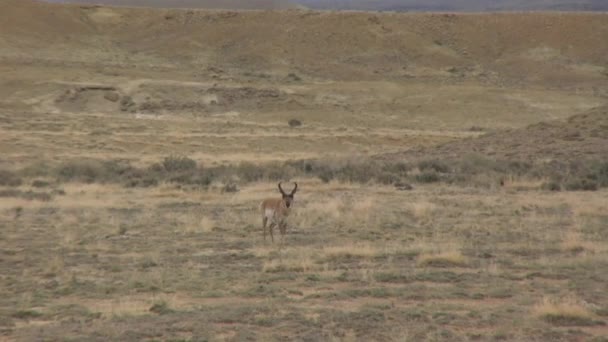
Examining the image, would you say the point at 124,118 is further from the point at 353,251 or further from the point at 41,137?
the point at 353,251

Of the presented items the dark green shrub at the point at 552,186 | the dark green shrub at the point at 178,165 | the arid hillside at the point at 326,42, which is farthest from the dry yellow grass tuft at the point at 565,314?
the arid hillside at the point at 326,42

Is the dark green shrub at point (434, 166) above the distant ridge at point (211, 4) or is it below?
below

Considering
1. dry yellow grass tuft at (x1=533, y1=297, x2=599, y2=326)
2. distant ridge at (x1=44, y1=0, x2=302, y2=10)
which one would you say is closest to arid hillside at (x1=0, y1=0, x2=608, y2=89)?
distant ridge at (x1=44, y1=0, x2=302, y2=10)

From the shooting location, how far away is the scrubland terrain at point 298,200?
453 inches

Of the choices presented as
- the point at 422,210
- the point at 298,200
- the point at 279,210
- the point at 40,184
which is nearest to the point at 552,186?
the point at 422,210

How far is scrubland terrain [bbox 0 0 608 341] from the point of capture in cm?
1150

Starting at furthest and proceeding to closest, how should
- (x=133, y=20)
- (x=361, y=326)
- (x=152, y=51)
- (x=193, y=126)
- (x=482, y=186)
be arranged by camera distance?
(x=133, y=20), (x=152, y=51), (x=193, y=126), (x=482, y=186), (x=361, y=326)

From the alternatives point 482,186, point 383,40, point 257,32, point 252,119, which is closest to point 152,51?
point 257,32

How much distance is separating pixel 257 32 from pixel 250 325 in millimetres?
91936

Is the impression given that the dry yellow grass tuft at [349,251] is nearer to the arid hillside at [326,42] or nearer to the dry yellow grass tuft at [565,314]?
the dry yellow grass tuft at [565,314]

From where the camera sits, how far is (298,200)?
85.1 feet

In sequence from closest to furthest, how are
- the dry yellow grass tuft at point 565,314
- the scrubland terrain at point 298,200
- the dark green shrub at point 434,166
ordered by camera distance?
1. the dry yellow grass tuft at point 565,314
2. the scrubland terrain at point 298,200
3. the dark green shrub at point 434,166

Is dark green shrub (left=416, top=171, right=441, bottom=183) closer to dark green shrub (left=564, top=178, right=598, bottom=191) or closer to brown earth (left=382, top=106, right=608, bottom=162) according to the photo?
dark green shrub (left=564, top=178, right=598, bottom=191)

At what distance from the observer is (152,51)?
96438 mm
